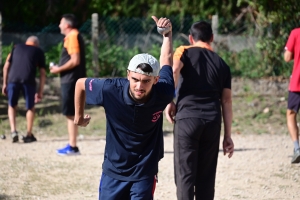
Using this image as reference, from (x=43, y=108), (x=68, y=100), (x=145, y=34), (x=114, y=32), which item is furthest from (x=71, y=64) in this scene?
(x=145, y=34)

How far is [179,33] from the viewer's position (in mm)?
14477

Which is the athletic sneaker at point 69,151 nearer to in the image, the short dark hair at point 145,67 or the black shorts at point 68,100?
the black shorts at point 68,100

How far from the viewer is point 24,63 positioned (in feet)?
32.4

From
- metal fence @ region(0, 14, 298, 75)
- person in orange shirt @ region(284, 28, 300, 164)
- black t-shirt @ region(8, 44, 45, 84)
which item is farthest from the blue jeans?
metal fence @ region(0, 14, 298, 75)

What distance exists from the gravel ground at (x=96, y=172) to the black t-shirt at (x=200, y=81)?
1.60 m

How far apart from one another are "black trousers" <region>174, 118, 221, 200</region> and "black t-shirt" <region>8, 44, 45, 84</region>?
4703 mm

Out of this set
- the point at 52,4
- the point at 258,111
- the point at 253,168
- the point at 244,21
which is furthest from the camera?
the point at 52,4

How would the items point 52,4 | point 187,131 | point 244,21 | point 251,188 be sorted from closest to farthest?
1. point 187,131
2. point 251,188
3. point 244,21
4. point 52,4

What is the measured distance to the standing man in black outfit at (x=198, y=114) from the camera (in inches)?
221

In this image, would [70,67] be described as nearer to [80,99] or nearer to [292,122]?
[292,122]

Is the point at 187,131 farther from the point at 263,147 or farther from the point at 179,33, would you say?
the point at 179,33

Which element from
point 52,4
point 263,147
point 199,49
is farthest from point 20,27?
point 199,49

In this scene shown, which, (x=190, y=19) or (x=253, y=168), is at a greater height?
(x=190, y=19)

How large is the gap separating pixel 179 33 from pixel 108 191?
401 inches
